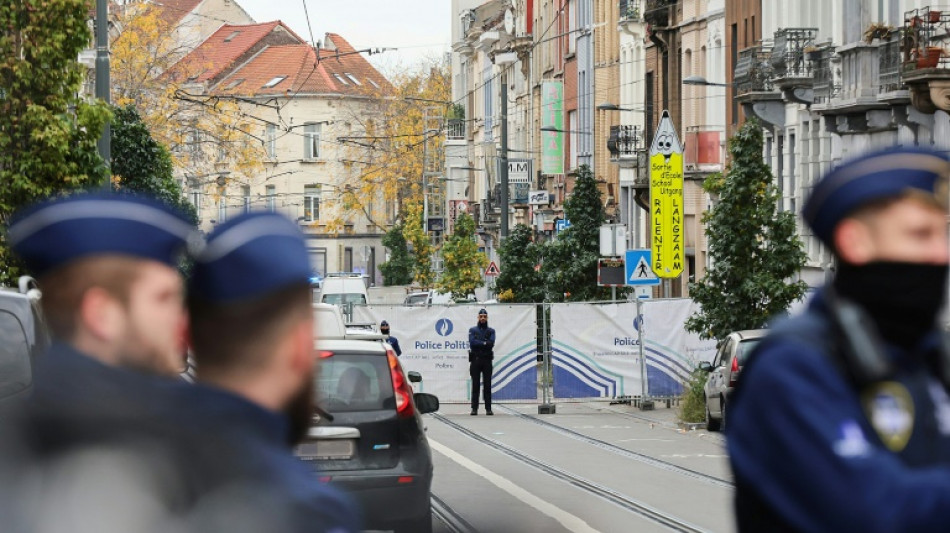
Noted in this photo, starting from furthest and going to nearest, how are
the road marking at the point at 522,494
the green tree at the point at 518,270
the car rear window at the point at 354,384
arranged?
the green tree at the point at 518,270, the road marking at the point at 522,494, the car rear window at the point at 354,384

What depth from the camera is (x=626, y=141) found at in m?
57.6

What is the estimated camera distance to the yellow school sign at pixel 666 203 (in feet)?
125

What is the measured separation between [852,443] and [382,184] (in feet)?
370

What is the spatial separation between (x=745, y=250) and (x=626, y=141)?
26269 mm

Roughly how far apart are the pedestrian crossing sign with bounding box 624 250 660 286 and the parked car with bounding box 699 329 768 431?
19.3 feet

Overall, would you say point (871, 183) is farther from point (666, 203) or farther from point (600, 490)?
point (666, 203)

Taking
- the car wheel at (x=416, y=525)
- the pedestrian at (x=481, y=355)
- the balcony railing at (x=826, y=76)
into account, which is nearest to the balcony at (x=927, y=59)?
the balcony railing at (x=826, y=76)

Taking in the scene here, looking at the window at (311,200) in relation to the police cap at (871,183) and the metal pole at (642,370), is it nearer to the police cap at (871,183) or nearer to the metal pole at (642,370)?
the metal pole at (642,370)

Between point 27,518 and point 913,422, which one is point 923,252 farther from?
point 27,518

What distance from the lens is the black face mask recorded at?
10.6 feet

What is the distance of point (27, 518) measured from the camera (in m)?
2.59

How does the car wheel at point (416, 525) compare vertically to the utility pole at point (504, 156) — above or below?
below

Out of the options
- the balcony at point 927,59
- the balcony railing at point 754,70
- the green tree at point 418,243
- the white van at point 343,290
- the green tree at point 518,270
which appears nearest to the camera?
the balcony at point 927,59

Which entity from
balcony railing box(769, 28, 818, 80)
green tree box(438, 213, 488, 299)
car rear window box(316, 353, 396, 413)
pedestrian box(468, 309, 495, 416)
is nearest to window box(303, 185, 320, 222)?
green tree box(438, 213, 488, 299)
